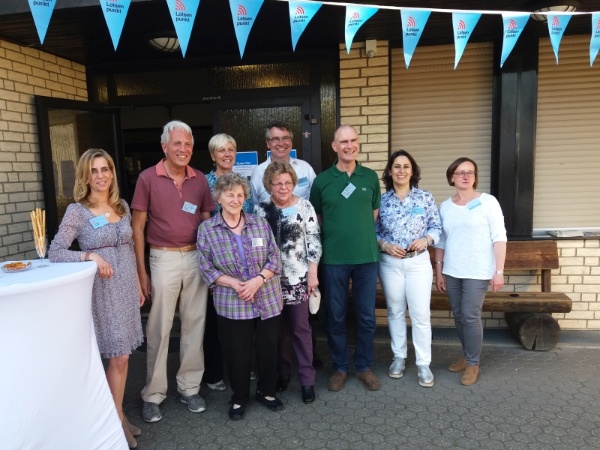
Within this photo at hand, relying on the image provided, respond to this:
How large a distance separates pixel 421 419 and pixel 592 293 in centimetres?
256

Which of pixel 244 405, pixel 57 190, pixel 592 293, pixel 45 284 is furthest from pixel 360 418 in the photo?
pixel 57 190

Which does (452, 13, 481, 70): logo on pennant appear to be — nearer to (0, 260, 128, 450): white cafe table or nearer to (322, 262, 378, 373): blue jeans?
(322, 262, 378, 373): blue jeans

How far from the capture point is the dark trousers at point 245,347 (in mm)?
2898

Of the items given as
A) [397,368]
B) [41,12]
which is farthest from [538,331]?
[41,12]

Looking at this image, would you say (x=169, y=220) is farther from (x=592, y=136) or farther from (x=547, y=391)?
Result: (x=592, y=136)

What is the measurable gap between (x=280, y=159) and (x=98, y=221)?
1.44 metres

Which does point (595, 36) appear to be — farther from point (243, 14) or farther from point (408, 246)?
point (243, 14)

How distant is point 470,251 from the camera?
3.22 m

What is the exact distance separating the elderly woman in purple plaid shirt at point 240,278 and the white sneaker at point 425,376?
117cm

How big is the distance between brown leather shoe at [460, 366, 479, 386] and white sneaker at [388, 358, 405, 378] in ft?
1.46

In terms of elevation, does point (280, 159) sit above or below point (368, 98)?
below

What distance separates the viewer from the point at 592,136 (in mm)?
4395

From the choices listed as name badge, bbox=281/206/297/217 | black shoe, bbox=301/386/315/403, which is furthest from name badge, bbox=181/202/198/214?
black shoe, bbox=301/386/315/403

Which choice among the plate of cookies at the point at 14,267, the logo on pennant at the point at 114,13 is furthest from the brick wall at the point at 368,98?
the plate of cookies at the point at 14,267
